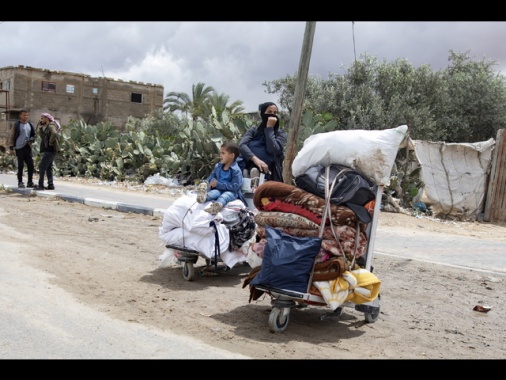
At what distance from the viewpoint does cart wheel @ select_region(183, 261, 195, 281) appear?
6412mm

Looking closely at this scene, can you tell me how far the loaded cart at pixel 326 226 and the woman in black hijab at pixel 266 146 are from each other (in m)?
1.74

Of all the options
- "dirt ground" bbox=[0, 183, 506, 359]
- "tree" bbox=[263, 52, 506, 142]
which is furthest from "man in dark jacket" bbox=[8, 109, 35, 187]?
"tree" bbox=[263, 52, 506, 142]

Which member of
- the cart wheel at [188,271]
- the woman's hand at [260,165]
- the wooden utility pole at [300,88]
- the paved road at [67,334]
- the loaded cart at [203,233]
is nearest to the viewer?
the paved road at [67,334]

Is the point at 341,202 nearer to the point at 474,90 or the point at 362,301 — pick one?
the point at 362,301

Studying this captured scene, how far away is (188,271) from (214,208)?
84 centimetres

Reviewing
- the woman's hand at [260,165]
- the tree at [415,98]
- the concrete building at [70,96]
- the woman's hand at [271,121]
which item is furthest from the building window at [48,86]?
the woman's hand at [260,165]

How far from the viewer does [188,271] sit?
6.43 m

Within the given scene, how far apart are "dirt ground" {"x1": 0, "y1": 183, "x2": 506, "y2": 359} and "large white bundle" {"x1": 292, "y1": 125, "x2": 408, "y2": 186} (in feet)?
4.66

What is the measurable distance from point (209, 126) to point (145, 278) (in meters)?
11.2

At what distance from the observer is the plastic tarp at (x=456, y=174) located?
45.1 ft

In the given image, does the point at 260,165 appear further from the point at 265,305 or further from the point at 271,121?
the point at 265,305

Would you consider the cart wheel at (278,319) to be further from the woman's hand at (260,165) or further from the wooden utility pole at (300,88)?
the wooden utility pole at (300,88)
